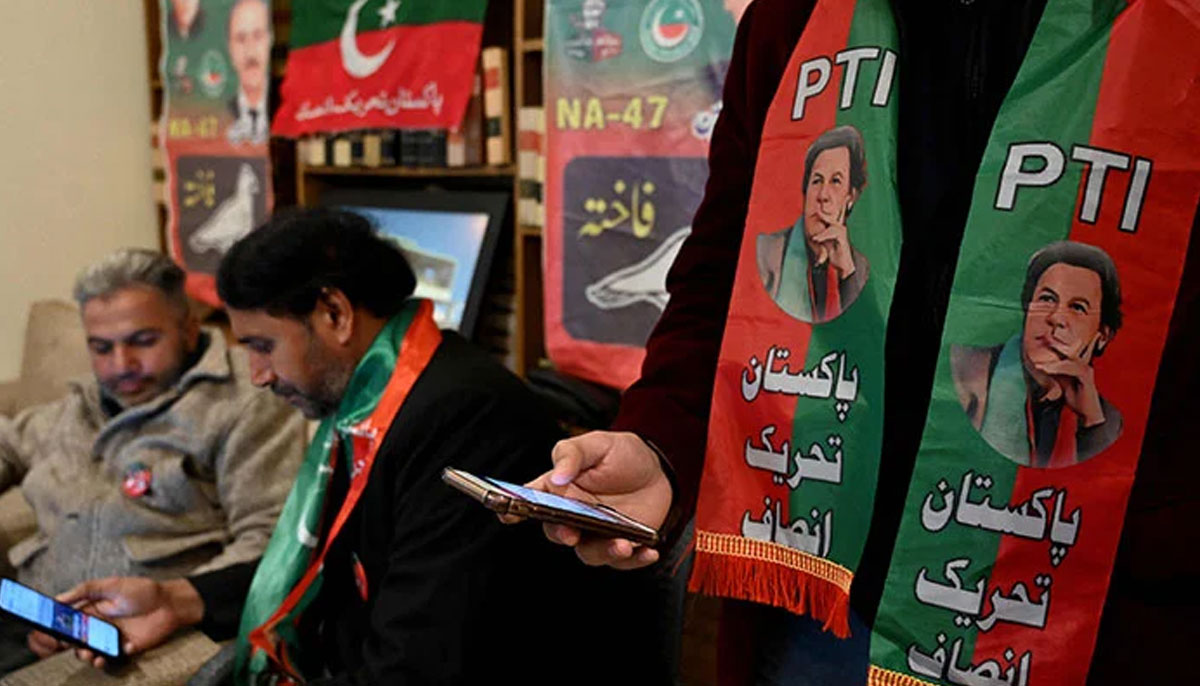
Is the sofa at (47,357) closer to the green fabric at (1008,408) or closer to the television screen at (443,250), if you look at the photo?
the television screen at (443,250)

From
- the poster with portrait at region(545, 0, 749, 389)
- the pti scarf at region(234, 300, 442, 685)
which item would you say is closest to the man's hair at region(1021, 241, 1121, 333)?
the pti scarf at region(234, 300, 442, 685)

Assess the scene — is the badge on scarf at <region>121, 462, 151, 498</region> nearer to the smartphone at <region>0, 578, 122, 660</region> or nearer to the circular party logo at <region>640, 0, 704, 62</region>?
the smartphone at <region>0, 578, 122, 660</region>

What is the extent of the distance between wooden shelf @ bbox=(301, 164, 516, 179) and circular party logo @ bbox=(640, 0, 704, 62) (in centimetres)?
61

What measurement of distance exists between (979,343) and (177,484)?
1.54 m

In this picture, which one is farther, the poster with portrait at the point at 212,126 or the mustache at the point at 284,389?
the poster with portrait at the point at 212,126

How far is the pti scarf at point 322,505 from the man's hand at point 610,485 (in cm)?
75

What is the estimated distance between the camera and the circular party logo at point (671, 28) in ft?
6.68

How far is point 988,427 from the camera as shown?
816 mm

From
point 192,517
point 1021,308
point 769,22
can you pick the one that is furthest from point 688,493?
point 192,517

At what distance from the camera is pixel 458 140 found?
2674 millimetres

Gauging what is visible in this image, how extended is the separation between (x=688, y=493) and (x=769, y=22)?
1.44 ft

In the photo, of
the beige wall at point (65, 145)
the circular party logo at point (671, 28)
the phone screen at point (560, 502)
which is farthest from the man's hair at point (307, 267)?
the beige wall at point (65, 145)

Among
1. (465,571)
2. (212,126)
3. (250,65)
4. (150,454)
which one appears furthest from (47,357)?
(465,571)

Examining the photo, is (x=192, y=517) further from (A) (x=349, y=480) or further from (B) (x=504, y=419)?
(B) (x=504, y=419)
